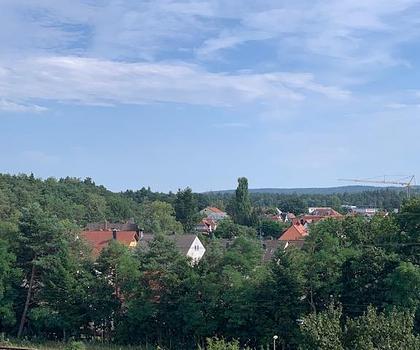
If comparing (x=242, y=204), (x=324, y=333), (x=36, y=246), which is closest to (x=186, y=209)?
Answer: (x=242, y=204)

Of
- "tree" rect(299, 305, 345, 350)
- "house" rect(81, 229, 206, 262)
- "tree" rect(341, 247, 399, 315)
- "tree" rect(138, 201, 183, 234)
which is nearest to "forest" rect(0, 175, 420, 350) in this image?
"tree" rect(341, 247, 399, 315)

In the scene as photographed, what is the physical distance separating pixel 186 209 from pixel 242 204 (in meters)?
9.20

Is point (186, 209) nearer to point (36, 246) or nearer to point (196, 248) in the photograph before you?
point (196, 248)

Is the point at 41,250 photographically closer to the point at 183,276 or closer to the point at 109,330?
the point at 109,330

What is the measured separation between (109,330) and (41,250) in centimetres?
554

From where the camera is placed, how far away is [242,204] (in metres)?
91.2

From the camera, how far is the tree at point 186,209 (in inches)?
3359

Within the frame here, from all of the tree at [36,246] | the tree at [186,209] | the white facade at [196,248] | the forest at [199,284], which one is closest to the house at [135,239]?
the white facade at [196,248]

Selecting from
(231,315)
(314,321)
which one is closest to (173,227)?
(231,315)

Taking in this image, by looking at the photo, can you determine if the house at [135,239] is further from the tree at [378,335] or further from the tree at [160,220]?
the tree at [378,335]

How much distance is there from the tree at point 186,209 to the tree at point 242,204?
7162mm

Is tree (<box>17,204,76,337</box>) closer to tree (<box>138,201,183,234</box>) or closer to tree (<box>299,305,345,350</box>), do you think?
tree (<box>299,305,345,350</box>)

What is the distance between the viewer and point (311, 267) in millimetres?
28172

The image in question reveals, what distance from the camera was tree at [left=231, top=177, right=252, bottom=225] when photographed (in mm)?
90125
